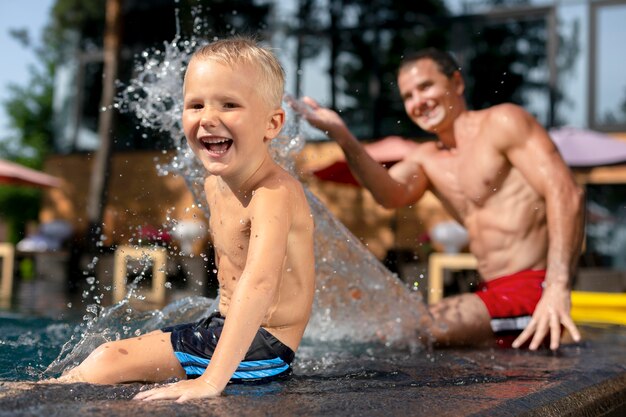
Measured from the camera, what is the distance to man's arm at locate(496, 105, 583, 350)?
3.02 m

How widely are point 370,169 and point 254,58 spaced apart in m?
1.56

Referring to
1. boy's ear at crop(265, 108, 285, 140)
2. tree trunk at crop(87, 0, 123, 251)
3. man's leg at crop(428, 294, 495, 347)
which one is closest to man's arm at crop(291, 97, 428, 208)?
man's leg at crop(428, 294, 495, 347)

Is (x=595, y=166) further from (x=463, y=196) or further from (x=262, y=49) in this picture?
(x=262, y=49)

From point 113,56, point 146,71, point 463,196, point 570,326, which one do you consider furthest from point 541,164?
point 113,56

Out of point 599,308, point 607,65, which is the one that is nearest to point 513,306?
point 599,308

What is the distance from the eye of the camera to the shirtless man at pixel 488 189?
11.0 ft

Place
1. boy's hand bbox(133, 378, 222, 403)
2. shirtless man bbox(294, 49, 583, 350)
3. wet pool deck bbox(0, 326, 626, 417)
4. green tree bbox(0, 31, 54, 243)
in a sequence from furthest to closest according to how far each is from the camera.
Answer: green tree bbox(0, 31, 54, 243) → shirtless man bbox(294, 49, 583, 350) → boy's hand bbox(133, 378, 222, 403) → wet pool deck bbox(0, 326, 626, 417)

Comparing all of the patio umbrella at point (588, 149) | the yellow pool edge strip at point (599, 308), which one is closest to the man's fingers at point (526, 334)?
the yellow pool edge strip at point (599, 308)

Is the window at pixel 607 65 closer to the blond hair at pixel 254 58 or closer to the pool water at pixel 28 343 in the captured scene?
the pool water at pixel 28 343

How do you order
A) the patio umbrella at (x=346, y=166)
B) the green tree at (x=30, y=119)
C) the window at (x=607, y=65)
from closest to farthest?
the patio umbrella at (x=346, y=166) < the window at (x=607, y=65) < the green tree at (x=30, y=119)

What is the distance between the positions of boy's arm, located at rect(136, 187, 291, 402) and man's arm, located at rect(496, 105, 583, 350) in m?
1.39

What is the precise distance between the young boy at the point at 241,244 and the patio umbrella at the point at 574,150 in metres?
5.22

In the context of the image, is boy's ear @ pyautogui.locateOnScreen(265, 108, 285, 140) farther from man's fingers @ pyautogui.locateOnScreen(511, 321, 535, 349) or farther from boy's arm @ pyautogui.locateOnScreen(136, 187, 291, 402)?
man's fingers @ pyautogui.locateOnScreen(511, 321, 535, 349)

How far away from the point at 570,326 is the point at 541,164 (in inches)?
30.9
